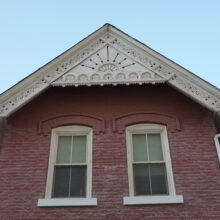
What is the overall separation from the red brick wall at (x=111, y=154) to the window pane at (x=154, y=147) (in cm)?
31

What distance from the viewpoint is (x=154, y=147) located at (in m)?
6.73

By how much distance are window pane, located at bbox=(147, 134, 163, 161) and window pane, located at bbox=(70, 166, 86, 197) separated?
1573mm

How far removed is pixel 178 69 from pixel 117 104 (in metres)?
1.74

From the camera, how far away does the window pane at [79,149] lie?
6578 mm

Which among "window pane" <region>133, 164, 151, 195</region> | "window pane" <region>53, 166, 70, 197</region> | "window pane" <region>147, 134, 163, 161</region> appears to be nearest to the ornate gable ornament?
"window pane" <region>147, 134, 163, 161</region>

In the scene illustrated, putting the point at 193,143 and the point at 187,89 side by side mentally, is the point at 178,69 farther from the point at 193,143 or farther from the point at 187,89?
the point at 193,143

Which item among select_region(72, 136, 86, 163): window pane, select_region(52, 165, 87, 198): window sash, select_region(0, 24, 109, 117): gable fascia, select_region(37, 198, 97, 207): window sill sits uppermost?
select_region(0, 24, 109, 117): gable fascia

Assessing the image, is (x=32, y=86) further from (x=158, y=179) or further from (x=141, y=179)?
(x=158, y=179)

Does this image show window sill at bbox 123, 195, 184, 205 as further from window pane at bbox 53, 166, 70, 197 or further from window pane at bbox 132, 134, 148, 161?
window pane at bbox 53, 166, 70, 197

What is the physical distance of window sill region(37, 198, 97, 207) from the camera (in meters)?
5.70

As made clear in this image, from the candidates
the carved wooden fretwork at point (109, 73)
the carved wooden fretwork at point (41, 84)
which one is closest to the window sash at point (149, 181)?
the carved wooden fretwork at point (109, 73)

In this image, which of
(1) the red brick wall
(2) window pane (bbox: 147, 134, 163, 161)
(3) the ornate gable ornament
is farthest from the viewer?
(3) the ornate gable ornament

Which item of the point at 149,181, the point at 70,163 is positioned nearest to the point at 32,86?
the point at 70,163

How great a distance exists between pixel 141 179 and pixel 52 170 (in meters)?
1.98
